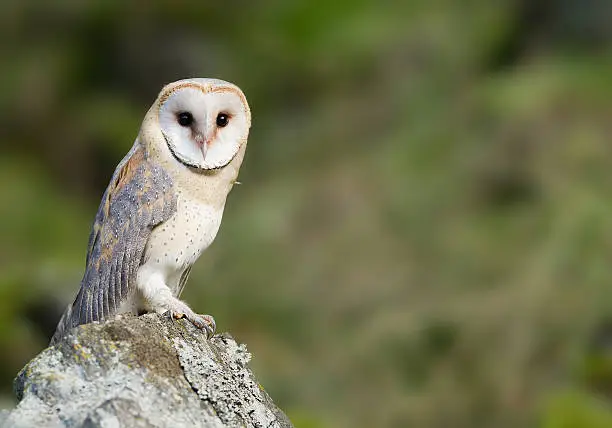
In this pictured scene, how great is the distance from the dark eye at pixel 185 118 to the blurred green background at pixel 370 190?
124 inches

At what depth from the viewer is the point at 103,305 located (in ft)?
14.6

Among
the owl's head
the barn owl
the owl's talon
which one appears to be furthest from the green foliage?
the owl's talon

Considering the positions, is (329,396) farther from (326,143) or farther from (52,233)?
(52,233)

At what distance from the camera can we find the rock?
10.3 feet

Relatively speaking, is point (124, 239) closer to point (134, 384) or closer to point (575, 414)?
point (134, 384)

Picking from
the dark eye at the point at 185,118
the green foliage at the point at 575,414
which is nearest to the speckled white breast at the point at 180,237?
the dark eye at the point at 185,118

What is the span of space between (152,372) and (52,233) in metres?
10.7

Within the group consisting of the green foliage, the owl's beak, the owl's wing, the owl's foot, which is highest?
the green foliage

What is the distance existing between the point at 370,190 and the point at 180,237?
666 cm

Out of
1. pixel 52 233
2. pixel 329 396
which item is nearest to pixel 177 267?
pixel 329 396

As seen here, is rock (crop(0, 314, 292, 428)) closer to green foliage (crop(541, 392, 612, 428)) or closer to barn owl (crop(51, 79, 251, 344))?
barn owl (crop(51, 79, 251, 344))

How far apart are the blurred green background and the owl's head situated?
305 cm

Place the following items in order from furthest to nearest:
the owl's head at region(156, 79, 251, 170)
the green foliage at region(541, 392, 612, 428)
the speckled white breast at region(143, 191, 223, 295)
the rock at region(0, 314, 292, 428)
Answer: the green foliage at region(541, 392, 612, 428), the speckled white breast at region(143, 191, 223, 295), the owl's head at region(156, 79, 251, 170), the rock at region(0, 314, 292, 428)

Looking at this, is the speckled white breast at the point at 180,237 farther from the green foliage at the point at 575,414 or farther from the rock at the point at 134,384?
the green foliage at the point at 575,414
